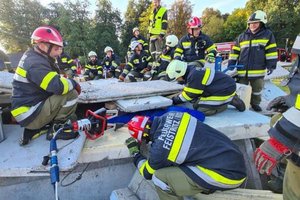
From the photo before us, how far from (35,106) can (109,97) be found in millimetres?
922

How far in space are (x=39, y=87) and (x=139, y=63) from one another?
4.54 metres

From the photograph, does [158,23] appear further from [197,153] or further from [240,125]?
[197,153]

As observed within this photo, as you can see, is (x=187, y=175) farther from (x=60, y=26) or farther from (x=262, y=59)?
(x=60, y=26)

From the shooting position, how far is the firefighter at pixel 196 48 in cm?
527

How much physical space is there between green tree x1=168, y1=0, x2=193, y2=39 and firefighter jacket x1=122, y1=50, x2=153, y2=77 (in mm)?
23297

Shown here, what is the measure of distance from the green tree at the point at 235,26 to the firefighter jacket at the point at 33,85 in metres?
30.6

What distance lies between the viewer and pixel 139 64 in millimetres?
7117

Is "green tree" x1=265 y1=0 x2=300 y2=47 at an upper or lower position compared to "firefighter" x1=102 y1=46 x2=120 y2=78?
upper

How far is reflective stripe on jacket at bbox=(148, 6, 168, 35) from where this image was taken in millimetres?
6883

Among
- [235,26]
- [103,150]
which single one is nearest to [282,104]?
[103,150]

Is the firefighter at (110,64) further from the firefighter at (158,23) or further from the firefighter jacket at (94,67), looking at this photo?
the firefighter at (158,23)

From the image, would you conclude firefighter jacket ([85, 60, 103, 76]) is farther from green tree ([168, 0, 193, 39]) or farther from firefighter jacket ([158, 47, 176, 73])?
green tree ([168, 0, 193, 39])

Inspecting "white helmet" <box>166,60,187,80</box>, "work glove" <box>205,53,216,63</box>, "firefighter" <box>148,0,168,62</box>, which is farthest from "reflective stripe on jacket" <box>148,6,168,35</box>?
"white helmet" <box>166,60,187,80</box>

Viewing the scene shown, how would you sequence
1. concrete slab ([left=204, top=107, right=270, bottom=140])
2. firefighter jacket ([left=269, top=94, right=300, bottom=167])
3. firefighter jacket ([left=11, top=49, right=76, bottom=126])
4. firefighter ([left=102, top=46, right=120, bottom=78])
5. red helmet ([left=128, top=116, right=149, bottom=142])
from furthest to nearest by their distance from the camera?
firefighter ([left=102, top=46, right=120, bottom=78]), concrete slab ([left=204, top=107, right=270, bottom=140]), firefighter jacket ([left=11, top=49, right=76, bottom=126]), red helmet ([left=128, top=116, right=149, bottom=142]), firefighter jacket ([left=269, top=94, right=300, bottom=167])
